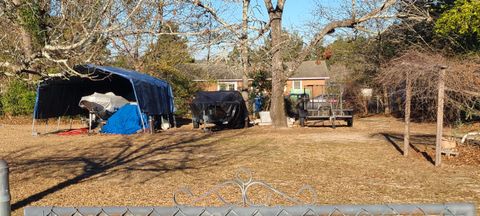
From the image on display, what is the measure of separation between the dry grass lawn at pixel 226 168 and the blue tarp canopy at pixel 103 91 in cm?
312

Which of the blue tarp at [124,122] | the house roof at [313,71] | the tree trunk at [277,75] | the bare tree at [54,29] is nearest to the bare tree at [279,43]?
the tree trunk at [277,75]

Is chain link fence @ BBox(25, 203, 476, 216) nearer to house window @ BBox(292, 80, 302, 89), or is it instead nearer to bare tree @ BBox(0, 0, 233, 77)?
bare tree @ BBox(0, 0, 233, 77)

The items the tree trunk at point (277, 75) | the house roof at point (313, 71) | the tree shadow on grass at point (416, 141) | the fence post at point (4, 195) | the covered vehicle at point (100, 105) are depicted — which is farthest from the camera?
the house roof at point (313, 71)

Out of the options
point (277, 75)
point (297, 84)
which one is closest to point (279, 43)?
point (277, 75)

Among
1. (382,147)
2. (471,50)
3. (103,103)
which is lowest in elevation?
(382,147)

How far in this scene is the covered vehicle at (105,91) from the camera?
60.5ft

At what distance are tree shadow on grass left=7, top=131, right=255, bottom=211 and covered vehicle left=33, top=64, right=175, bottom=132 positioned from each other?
407 centimetres

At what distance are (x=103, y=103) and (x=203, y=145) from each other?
7.28 m

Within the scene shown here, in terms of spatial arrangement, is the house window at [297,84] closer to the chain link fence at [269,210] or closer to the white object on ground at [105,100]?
the white object on ground at [105,100]

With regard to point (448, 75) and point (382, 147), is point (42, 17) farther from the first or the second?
point (382, 147)

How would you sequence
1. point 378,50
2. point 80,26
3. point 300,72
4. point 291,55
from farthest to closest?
point 300,72 < point 378,50 < point 291,55 < point 80,26

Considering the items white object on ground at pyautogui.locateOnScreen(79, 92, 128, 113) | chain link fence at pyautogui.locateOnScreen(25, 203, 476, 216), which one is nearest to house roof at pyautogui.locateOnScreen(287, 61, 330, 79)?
white object on ground at pyautogui.locateOnScreen(79, 92, 128, 113)

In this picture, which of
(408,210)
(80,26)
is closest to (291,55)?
(80,26)

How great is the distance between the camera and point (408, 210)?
77.3 inches
